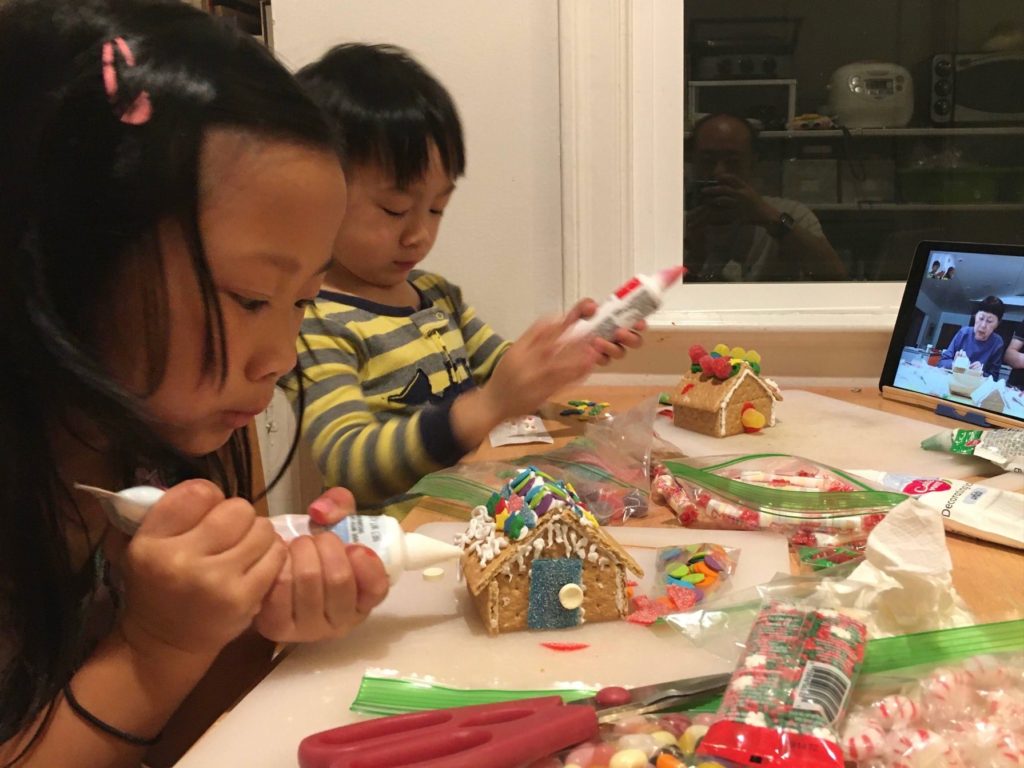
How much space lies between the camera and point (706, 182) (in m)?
1.47

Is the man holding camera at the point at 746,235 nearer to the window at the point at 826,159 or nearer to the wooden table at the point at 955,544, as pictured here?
the window at the point at 826,159

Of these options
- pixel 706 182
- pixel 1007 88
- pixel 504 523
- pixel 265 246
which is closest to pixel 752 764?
pixel 504 523

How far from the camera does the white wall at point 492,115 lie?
1.30 m

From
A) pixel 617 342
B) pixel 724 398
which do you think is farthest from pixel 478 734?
pixel 724 398

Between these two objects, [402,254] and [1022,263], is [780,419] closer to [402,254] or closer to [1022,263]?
[1022,263]

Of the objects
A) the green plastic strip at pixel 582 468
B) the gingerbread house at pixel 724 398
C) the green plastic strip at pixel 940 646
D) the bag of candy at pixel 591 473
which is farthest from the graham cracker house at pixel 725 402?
the green plastic strip at pixel 940 646

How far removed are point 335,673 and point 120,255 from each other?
0.87ft

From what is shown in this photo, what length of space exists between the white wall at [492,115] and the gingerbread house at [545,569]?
84 cm

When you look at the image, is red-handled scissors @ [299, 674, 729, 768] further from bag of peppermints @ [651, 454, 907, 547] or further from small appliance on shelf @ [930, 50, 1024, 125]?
small appliance on shelf @ [930, 50, 1024, 125]

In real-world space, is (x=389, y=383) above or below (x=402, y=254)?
below

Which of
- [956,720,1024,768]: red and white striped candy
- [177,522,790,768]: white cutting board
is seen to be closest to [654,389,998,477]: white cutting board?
[177,522,790,768]: white cutting board

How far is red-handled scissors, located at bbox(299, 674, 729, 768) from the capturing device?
0.38 metres

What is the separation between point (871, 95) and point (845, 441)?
77 cm

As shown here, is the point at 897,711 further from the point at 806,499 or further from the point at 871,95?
the point at 871,95
